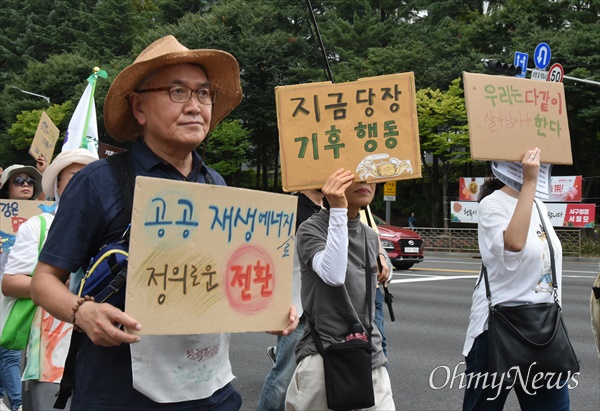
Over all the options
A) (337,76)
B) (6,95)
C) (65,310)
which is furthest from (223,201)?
(6,95)

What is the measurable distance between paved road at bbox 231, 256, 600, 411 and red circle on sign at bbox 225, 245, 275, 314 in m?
3.40

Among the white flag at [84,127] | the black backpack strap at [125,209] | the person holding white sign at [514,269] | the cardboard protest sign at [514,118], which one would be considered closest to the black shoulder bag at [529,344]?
the person holding white sign at [514,269]

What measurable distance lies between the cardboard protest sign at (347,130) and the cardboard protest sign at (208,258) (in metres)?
0.60

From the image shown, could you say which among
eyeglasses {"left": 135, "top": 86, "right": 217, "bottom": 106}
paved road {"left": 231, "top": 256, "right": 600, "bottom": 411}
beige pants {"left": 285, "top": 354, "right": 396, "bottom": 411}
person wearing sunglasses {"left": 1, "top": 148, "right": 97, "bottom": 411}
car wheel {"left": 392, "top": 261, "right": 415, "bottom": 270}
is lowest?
paved road {"left": 231, "top": 256, "right": 600, "bottom": 411}

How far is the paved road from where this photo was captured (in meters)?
5.56

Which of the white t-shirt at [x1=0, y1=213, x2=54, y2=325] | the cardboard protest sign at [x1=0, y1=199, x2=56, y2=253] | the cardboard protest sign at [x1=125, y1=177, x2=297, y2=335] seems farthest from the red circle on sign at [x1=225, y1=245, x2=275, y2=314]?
the cardboard protest sign at [x1=0, y1=199, x2=56, y2=253]

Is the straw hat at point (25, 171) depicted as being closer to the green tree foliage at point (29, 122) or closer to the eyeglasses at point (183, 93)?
the eyeglasses at point (183, 93)

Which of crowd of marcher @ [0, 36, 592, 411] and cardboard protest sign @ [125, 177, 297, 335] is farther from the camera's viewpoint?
crowd of marcher @ [0, 36, 592, 411]

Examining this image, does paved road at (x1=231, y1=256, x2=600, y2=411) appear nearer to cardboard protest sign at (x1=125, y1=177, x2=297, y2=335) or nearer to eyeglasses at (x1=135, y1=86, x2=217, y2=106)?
cardboard protest sign at (x1=125, y1=177, x2=297, y2=335)

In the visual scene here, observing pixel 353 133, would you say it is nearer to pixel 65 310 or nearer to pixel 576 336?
pixel 65 310

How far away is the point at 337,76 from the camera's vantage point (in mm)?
33531

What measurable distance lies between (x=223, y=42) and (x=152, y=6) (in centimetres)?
2190

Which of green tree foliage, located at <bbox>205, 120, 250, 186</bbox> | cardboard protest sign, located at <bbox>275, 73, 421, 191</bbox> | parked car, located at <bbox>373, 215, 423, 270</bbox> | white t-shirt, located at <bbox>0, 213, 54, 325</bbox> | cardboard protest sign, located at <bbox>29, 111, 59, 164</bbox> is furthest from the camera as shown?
green tree foliage, located at <bbox>205, 120, 250, 186</bbox>

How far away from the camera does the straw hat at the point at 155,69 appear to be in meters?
2.12
